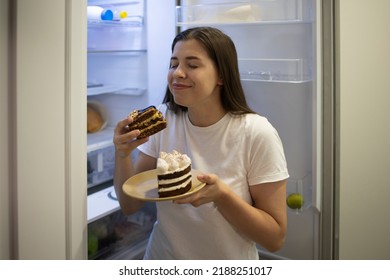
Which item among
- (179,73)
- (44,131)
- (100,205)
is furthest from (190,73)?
(100,205)

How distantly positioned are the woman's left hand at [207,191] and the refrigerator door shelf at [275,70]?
0.48 metres

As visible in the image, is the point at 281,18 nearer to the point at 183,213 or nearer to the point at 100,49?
the point at 183,213

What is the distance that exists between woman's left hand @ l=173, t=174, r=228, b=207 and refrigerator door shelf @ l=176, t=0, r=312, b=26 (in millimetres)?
590

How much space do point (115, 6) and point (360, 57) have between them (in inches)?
42.8

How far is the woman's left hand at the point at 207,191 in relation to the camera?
30.3 inches

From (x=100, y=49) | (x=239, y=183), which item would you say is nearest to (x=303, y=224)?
(x=239, y=183)

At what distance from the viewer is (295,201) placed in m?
1.16

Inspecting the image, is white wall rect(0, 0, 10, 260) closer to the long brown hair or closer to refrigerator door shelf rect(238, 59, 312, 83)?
the long brown hair

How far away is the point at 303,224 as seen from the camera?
47.3 inches

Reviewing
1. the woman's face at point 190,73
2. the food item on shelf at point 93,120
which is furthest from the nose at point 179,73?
the food item on shelf at point 93,120

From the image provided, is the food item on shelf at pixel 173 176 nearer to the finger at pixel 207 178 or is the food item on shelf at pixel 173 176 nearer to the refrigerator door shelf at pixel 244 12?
the finger at pixel 207 178

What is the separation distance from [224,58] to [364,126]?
0.40 m

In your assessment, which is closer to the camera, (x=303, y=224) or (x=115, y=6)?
(x=303, y=224)

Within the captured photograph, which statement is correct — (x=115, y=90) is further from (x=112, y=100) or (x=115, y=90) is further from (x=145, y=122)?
(x=145, y=122)
